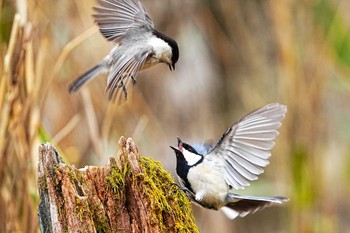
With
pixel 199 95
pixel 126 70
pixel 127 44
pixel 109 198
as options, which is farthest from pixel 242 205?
pixel 199 95

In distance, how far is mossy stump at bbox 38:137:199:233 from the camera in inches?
86.0

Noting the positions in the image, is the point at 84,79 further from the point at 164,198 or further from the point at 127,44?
the point at 164,198

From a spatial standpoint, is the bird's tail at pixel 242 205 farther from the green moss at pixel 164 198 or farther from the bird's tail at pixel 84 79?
the bird's tail at pixel 84 79

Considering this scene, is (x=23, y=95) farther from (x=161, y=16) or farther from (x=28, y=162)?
(x=161, y=16)

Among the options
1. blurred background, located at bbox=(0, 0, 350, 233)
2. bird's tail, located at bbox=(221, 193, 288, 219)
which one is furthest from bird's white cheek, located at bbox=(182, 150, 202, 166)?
blurred background, located at bbox=(0, 0, 350, 233)

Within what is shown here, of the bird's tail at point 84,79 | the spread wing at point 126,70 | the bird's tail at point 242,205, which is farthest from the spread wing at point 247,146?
the bird's tail at point 84,79

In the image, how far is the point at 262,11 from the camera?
5.94 metres

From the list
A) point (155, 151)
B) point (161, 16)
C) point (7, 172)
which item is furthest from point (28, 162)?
point (161, 16)

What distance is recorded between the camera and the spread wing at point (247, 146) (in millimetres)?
2783

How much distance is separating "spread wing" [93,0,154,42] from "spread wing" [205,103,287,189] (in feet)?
2.21

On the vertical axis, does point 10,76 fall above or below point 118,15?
below

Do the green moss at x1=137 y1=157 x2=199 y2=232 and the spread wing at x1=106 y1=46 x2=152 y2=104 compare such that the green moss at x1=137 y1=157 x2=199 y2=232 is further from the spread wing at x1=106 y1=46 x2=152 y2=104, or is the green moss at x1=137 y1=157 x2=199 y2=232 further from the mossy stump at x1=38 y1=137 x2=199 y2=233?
the spread wing at x1=106 y1=46 x2=152 y2=104

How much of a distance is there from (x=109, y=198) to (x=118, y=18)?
121cm

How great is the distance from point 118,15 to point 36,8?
0.37 m
